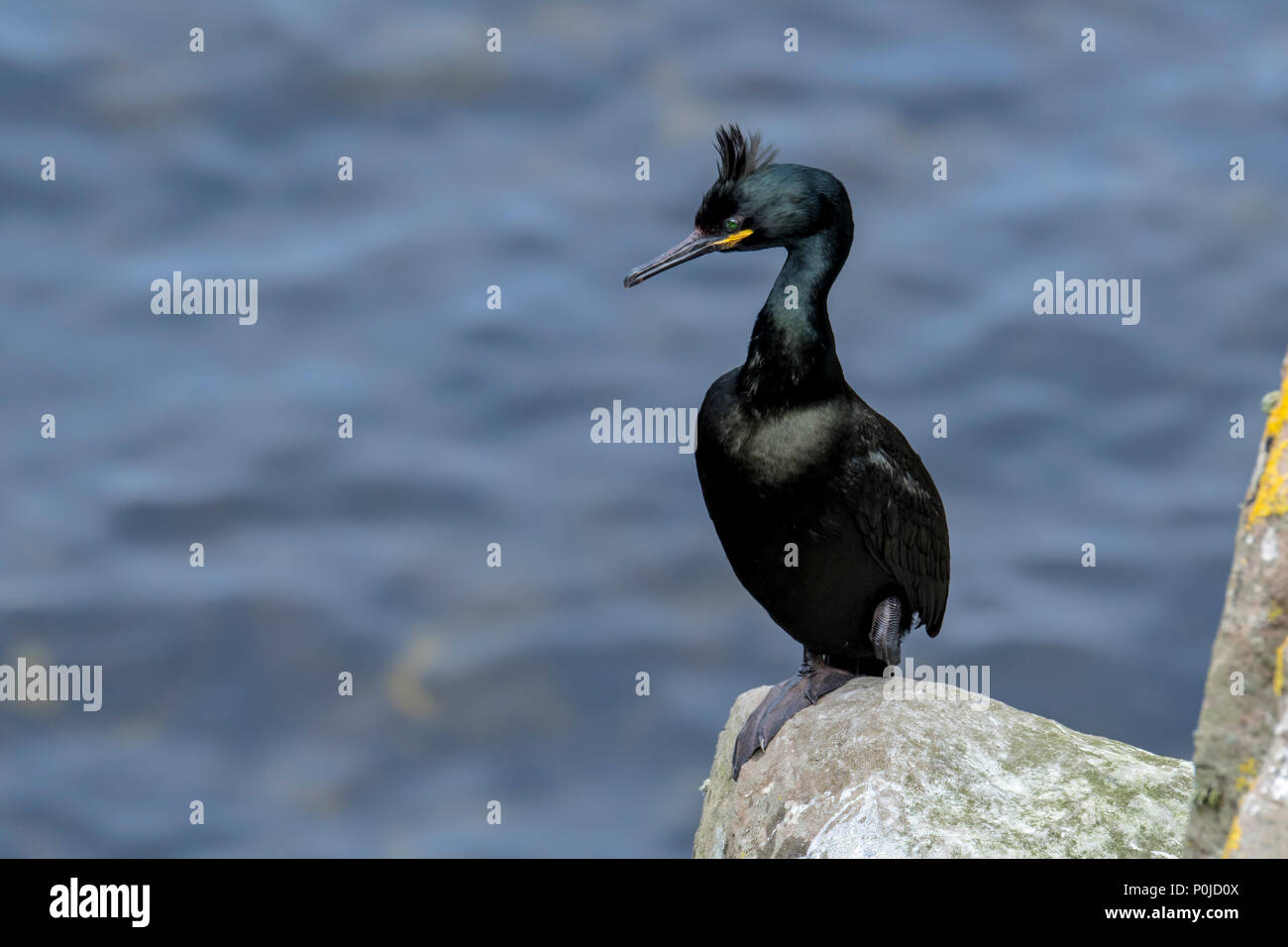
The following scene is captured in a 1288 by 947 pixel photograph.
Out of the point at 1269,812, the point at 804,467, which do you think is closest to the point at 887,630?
the point at 804,467

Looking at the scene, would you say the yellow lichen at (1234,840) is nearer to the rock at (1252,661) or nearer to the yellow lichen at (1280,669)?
the rock at (1252,661)

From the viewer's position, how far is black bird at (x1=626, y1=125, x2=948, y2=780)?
632 cm

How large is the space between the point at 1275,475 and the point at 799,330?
7.89 ft

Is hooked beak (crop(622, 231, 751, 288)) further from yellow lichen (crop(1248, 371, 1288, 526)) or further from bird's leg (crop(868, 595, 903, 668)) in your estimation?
yellow lichen (crop(1248, 371, 1288, 526))

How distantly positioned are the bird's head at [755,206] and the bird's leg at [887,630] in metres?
1.70

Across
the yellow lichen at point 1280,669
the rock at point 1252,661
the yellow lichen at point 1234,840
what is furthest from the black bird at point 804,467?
the yellow lichen at point 1234,840

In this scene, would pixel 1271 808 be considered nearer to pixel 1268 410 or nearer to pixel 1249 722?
pixel 1249 722

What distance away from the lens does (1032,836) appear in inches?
232

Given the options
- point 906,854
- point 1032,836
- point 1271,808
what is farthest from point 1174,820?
point 1271,808

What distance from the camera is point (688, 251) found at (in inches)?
252

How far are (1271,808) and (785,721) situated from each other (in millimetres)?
2954

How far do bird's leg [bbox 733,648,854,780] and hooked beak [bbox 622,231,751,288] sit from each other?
6.43 feet

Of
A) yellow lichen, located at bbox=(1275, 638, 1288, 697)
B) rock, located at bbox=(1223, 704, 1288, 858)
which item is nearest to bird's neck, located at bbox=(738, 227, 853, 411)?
yellow lichen, located at bbox=(1275, 638, 1288, 697)

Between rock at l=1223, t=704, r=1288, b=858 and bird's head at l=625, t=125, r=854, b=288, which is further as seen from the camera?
bird's head at l=625, t=125, r=854, b=288
